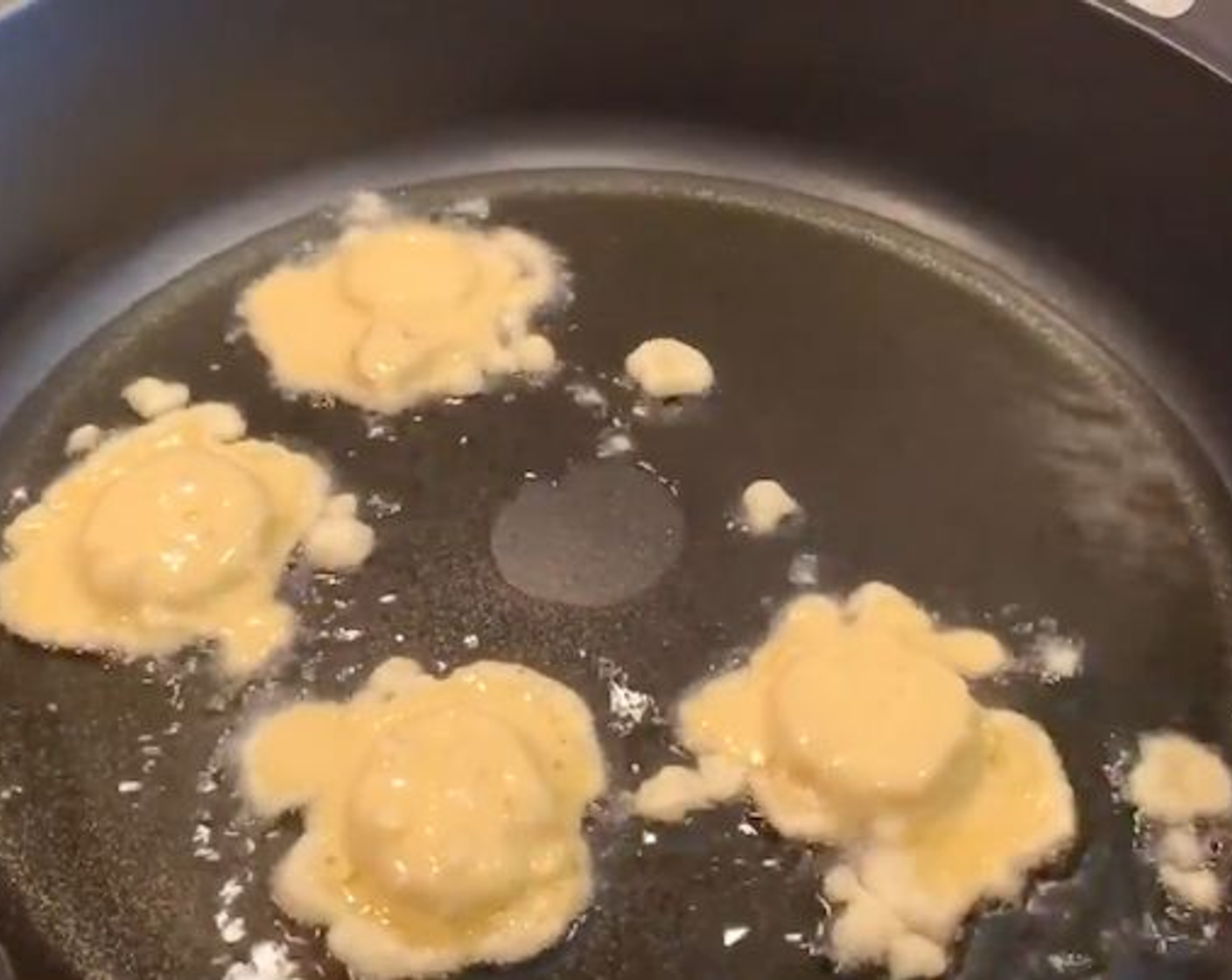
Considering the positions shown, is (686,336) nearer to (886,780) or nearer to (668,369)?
(668,369)

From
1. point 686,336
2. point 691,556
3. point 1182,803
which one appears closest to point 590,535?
point 691,556

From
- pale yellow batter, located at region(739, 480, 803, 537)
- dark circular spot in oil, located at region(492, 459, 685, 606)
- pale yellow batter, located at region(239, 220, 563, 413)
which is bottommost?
dark circular spot in oil, located at region(492, 459, 685, 606)

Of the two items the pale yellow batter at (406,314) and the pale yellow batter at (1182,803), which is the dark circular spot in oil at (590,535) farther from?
the pale yellow batter at (1182,803)

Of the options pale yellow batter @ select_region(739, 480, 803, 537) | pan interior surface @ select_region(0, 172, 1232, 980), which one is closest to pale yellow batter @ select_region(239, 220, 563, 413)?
pan interior surface @ select_region(0, 172, 1232, 980)

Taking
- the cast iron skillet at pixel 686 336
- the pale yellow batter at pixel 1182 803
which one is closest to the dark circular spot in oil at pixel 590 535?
the cast iron skillet at pixel 686 336

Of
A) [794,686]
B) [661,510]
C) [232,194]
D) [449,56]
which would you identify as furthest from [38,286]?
[794,686]

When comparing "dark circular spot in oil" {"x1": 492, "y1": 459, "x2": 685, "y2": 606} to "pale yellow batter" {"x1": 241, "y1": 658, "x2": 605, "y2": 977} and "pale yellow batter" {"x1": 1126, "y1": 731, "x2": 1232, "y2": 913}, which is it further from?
"pale yellow batter" {"x1": 1126, "y1": 731, "x2": 1232, "y2": 913}
